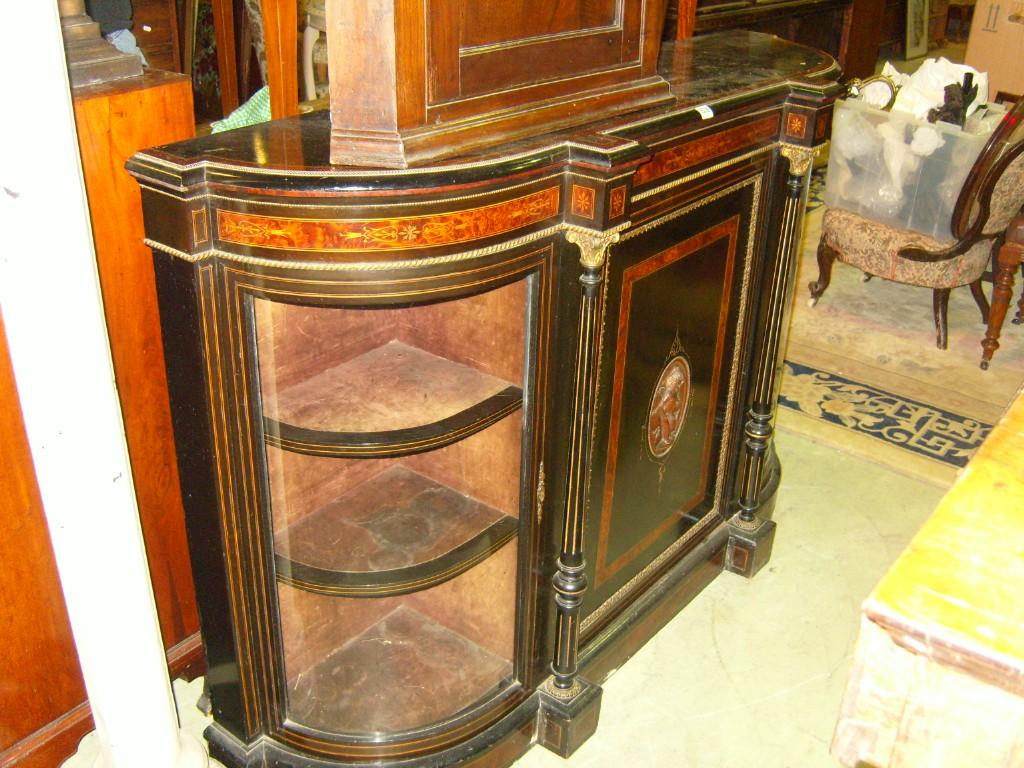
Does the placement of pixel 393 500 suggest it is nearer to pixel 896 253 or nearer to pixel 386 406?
pixel 386 406

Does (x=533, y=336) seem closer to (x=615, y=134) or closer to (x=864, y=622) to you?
(x=615, y=134)

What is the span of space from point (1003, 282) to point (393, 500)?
283 cm

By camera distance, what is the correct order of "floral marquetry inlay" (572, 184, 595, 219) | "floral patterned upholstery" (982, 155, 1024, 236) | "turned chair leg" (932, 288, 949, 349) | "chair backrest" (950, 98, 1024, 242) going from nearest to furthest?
1. "floral marquetry inlay" (572, 184, 595, 219)
2. "chair backrest" (950, 98, 1024, 242)
3. "floral patterned upholstery" (982, 155, 1024, 236)
4. "turned chair leg" (932, 288, 949, 349)

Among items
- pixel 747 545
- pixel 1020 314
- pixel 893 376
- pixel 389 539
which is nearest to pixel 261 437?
pixel 389 539

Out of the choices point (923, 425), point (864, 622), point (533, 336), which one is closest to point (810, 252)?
point (923, 425)

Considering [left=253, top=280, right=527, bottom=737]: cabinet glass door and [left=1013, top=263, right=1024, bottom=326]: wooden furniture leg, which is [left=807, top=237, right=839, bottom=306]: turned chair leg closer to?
[left=1013, top=263, right=1024, bottom=326]: wooden furniture leg

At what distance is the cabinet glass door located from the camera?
74.1 inches

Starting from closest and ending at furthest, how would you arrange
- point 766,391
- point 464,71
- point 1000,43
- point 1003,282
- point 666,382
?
point 464,71, point 666,382, point 766,391, point 1003,282, point 1000,43

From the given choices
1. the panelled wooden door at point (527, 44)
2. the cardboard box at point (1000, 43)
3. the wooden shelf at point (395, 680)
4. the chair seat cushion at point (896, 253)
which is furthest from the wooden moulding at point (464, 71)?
the cardboard box at point (1000, 43)

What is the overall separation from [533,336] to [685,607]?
1156 millimetres

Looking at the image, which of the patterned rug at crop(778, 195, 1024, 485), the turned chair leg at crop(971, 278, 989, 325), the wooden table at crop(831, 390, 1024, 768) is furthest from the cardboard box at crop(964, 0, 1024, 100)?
the wooden table at crop(831, 390, 1024, 768)

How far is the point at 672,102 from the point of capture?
6.63ft

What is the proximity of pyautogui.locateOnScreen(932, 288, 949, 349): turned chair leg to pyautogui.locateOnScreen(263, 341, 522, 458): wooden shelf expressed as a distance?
9.10 feet

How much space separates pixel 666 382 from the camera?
230cm
